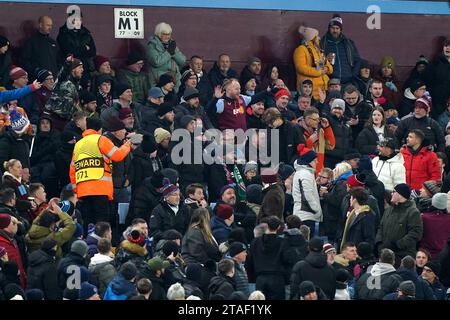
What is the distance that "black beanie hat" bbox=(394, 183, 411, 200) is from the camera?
28406mm

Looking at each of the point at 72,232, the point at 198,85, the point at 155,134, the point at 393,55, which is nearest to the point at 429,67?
the point at 393,55

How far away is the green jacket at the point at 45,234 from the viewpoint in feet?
89.1

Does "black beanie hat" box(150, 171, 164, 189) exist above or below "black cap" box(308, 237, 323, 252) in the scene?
above

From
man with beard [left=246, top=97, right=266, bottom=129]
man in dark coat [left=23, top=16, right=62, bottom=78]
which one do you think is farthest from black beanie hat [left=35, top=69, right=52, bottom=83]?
man with beard [left=246, top=97, right=266, bottom=129]

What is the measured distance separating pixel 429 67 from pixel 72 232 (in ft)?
34.1

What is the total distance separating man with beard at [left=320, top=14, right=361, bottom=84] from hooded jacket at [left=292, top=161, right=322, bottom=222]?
5.89 meters

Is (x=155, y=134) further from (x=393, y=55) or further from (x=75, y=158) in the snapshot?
(x=393, y=55)

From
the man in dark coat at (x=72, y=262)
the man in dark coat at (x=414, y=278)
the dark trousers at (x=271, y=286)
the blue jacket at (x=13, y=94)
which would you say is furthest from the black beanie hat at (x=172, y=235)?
the blue jacket at (x=13, y=94)

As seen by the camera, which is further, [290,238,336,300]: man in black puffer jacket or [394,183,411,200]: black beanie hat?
[394,183,411,200]: black beanie hat

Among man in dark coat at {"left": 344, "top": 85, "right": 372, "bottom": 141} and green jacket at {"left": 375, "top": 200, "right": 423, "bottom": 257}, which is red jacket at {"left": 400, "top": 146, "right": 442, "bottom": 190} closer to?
man in dark coat at {"left": 344, "top": 85, "right": 372, "bottom": 141}

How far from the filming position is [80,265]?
26.0 metres

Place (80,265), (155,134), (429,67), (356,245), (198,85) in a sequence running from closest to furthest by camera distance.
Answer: (80,265) < (356,245) < (155,134) < (198,85) < (429,67)

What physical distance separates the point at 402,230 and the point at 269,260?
2.36 metres

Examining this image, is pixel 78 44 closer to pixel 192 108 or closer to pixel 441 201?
pixel 192 108
